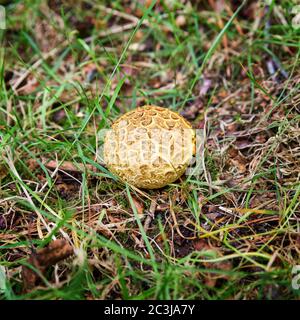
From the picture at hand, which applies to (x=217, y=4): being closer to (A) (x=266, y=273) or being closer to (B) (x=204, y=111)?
(B) (x=204, y=111)

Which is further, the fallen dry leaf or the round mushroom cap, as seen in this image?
the round mushroom cap

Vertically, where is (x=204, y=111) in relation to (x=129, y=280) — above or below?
above

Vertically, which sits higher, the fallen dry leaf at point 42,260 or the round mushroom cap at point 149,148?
the round mushroom cap at point 149,148

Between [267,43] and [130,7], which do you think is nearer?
[267,43]

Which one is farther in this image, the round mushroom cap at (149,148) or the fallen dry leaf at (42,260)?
the round mushroom cap at (149,148)

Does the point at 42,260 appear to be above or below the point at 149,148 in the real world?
below

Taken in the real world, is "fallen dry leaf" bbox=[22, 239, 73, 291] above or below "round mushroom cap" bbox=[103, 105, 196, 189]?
below

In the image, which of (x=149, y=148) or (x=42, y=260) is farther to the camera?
(x=149, y=148)

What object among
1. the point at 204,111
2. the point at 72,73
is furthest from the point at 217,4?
the point at 72,73
